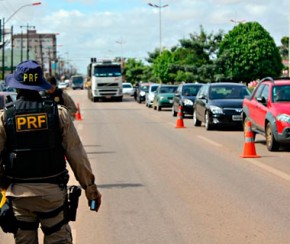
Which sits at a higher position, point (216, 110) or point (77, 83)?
point (216, 110)

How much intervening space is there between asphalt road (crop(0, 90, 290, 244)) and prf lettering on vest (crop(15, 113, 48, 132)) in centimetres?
294

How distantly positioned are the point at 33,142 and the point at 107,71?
4933 cm

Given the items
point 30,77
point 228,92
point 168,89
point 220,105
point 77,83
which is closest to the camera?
point 30,77

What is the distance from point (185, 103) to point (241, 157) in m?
16.2

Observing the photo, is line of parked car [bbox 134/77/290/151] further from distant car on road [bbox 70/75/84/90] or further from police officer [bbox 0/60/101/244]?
distant car on road [bbox 70/75/84/90]

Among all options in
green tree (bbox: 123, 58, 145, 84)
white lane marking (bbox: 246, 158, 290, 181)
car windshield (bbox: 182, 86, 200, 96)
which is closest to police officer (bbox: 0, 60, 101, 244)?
white lane marking (bbox: 246, 158, 290, 181)

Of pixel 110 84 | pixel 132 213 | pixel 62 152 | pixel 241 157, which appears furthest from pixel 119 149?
pixel 110 84

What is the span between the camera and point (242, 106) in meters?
22.0

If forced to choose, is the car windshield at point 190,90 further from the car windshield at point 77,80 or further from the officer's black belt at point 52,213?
the car windshield at point 77,80

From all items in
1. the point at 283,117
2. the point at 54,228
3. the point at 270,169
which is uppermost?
the point at 54,228

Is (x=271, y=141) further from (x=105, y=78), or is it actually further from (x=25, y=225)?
(x=105, y=78)

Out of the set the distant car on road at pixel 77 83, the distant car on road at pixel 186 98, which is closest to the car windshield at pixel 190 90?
the distant car on road at pixel 186 98

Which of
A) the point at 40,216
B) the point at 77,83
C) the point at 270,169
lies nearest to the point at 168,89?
the point at 270,169

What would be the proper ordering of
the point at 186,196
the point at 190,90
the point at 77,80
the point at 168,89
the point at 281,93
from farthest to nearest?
the point at 77,80, the point at 168,89, the point at 190,90, the point at 281,93, the point at 186,196
